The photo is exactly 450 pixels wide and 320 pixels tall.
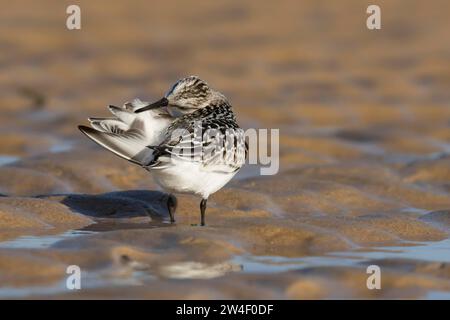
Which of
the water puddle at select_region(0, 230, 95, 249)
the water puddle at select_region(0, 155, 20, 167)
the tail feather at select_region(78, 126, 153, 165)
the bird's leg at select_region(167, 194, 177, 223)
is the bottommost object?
the water puddle at select_region(0, 230, 95, 249)

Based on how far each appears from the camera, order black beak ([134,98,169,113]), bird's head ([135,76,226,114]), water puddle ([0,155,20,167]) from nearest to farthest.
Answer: black beak ([134,98,169,113]) → bird's head ([135,76,226,114]) → water puddle ([0,155,20,167])

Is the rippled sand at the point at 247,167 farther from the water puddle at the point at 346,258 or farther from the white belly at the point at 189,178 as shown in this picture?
the white belly at the point at 189,178

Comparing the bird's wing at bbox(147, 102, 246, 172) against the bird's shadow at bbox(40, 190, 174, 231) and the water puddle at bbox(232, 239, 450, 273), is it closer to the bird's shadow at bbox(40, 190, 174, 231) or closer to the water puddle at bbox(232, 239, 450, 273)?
the bird's shadow at bbox(40, 190, 174, 231)

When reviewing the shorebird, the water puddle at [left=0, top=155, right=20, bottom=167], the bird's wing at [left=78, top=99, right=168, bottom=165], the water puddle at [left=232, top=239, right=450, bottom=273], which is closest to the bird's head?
the shorebird

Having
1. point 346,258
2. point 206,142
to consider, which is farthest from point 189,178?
point 346,258

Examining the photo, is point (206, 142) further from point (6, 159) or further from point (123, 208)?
point (6, 159)
